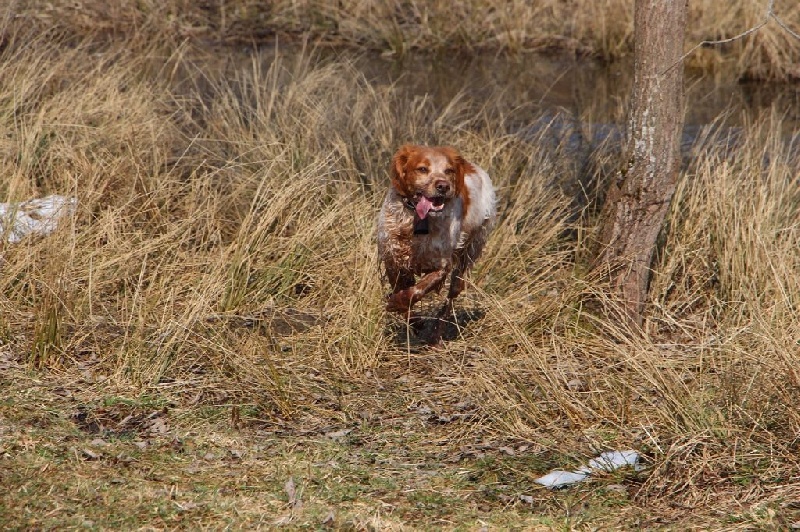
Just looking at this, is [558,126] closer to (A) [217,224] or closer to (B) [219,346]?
(A) [217,224]

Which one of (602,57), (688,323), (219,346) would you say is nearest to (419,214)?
(219,346)

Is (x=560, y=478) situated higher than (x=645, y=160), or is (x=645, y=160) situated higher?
(x=645, y=160)

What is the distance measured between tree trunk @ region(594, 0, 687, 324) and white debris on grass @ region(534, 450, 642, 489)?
1297 millimetres

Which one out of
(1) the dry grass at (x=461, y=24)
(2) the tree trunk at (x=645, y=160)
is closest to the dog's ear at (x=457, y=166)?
(2) the tree trunk at (x=645, y=160)

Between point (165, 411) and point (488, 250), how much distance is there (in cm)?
246

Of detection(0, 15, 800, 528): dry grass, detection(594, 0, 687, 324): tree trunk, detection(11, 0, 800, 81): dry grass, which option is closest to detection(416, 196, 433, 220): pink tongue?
detection(0, 15, 800, 528): dry grass

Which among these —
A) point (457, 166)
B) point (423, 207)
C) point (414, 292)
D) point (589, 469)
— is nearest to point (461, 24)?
point (457, 166)

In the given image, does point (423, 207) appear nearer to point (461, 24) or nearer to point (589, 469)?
point (589, 469)

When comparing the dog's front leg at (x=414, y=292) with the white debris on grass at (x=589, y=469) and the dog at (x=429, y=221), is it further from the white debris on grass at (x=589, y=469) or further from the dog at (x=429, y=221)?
the white debris on grass at (x=589, y=469)

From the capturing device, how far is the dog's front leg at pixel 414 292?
19.4 ft

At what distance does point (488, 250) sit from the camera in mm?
7055

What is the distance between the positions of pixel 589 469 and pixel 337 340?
169cm

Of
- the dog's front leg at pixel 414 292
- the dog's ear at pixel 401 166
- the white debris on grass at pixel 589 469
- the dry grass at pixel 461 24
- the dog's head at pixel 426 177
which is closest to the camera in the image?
the white debris on grass at pixel 589 469

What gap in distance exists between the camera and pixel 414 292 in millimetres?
5918
